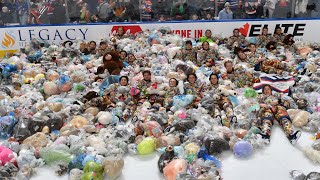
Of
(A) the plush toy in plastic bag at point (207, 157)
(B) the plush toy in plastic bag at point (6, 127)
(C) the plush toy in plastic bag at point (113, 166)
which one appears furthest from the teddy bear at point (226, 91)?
(B) the plush toy in plastic bag at point (6, 127)

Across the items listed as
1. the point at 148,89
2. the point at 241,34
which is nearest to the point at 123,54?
the point at 148,89

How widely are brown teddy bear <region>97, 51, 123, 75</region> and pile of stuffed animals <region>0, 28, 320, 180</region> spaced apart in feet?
0.07

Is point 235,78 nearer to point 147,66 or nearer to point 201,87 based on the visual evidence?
point 201,87

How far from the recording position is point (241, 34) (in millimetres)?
9992

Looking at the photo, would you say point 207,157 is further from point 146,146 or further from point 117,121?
point 117,121

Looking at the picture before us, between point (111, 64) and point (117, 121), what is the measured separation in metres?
2.11

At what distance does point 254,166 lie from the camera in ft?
16.9

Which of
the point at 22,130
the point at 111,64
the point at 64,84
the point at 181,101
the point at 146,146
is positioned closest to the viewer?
the point at 146,146

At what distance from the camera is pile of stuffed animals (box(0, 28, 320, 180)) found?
5152mm

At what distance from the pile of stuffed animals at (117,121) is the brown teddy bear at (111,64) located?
21 millimetres

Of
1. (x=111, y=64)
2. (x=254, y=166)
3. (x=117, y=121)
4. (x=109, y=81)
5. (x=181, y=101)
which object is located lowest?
(x=254, y=166)

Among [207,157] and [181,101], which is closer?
[207,157]

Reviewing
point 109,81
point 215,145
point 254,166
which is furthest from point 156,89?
point 254,166

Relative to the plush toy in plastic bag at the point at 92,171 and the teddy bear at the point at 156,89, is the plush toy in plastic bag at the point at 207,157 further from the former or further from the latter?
the teddy bear at the point at 156,89
